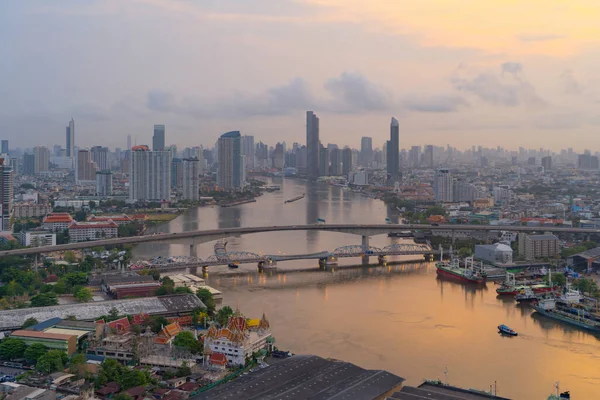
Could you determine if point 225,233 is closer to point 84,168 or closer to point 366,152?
point 84,168

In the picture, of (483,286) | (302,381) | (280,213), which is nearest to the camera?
(302,381)

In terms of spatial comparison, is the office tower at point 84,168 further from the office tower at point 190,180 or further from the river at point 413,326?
the river at point 413,326

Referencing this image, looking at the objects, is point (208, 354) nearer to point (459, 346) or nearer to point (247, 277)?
point (459, 346)

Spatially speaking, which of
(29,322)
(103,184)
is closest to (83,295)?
(29,322)

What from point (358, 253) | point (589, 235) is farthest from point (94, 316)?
point (589, 235)

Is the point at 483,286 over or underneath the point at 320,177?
underneath

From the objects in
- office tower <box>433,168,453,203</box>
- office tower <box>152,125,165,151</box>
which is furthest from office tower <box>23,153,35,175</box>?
office tower <box>433,168,453,203</box>

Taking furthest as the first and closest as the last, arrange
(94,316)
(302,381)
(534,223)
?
(534,223), (94,316), (302,381)
